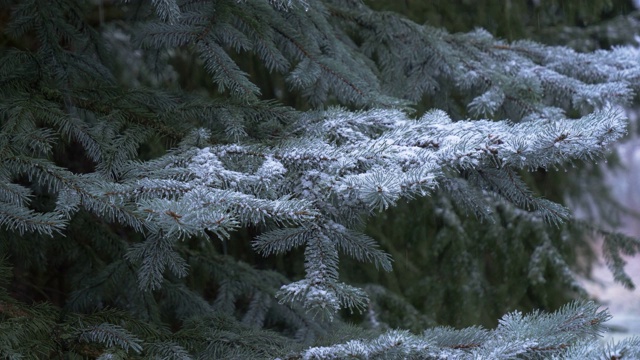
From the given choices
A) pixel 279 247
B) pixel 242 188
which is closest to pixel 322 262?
pixel 279 247

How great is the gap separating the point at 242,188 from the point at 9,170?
0.59m

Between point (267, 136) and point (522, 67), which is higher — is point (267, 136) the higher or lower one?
the lower one

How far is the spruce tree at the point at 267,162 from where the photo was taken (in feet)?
4.45

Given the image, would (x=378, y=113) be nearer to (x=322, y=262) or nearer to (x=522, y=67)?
(x=322, y=262)

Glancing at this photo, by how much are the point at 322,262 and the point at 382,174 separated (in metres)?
0.28

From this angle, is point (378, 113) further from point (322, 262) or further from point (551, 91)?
point (551, 91)

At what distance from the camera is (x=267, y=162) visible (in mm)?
1555

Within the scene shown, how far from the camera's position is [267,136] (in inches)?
72.2

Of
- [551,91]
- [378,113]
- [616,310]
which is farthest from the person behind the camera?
[616,310]

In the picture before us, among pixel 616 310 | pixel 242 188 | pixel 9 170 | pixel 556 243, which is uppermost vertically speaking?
pixel 616 310

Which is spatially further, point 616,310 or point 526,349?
point 616,310

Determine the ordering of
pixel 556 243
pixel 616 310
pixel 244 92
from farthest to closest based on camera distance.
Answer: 1. pixel 616 310
2. pixel 556 243
3. pixel 244 92

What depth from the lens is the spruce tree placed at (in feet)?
4.45

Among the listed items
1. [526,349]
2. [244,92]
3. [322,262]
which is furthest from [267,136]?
[526,349]
